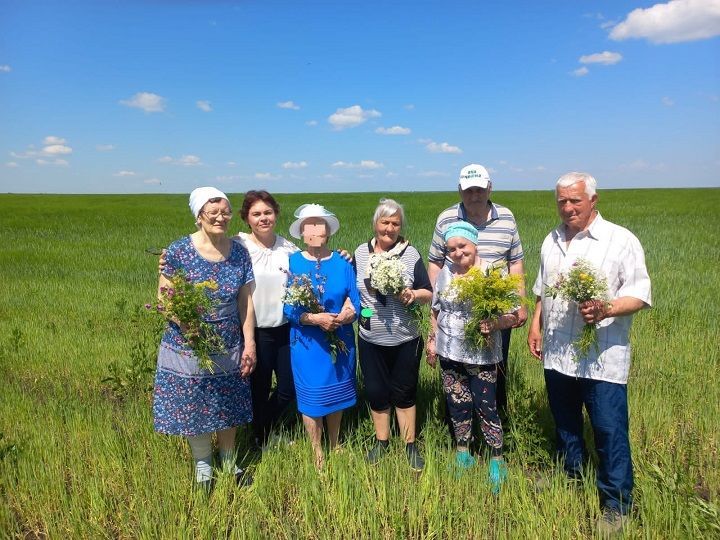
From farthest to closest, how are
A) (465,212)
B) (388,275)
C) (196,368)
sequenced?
(465,212)
(388,275)
(196,368)

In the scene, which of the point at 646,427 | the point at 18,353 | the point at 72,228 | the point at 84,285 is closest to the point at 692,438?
the point at 646,427

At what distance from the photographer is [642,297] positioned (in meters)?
2.63

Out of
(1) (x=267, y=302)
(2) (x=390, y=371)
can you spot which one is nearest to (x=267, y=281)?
(1) (x=267, y=302)

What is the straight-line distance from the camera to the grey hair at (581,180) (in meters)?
2.73

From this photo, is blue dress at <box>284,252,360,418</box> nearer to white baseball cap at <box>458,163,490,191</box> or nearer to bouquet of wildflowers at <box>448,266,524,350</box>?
bouquet of wildflowers at <box>448,266,524,350</box>

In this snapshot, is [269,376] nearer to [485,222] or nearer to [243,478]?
[243,478]

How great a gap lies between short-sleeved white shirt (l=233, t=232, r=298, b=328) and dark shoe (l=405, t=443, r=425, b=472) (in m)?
1.46

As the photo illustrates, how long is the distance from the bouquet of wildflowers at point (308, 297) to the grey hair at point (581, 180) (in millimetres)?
1830

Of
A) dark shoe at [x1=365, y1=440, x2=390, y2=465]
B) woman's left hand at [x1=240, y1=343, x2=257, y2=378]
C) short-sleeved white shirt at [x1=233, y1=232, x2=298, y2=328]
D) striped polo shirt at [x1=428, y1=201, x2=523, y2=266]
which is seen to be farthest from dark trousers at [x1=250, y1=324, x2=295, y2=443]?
striped polo shirt at [x1=428, y1=201, x2=523, y2=266]

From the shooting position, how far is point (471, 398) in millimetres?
3371

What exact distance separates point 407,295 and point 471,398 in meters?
0.93

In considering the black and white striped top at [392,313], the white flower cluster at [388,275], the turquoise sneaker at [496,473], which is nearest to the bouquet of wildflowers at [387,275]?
the white flower cluster at [388,275]

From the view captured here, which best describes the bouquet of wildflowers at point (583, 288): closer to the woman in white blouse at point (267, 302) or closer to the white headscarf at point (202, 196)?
the woman in white blouse at point (267, 302)

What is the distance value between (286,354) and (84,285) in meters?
8.26
